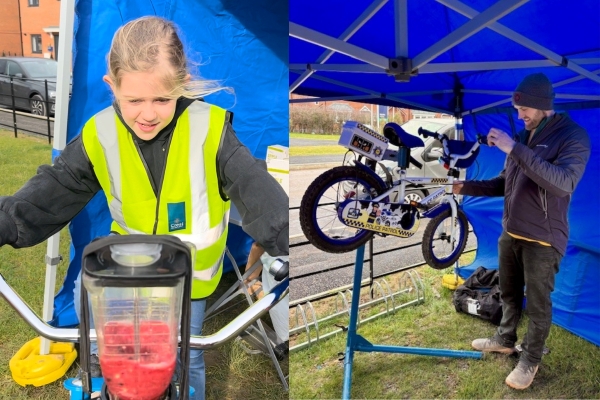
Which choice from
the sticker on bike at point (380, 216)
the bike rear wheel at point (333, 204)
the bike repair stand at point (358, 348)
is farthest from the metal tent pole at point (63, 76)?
the bike repair stand at point (358, 348)

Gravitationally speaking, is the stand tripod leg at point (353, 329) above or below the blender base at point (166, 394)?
below

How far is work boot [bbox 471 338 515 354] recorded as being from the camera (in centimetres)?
190

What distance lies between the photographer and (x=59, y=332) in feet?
1.89

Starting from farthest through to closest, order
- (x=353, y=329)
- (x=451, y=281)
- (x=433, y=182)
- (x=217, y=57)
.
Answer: (x=451, y=281) < (x=353, y=329) < (x=433, y=182) < (x=217, y=57)

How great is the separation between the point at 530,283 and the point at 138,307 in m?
1.47

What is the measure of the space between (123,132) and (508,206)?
47.0 inches

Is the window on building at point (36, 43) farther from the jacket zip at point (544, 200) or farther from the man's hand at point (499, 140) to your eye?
the jacket zip at point (544, 200)

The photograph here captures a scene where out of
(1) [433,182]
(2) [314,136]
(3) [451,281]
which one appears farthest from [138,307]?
(3) [451,281]

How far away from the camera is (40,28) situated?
1.05 m

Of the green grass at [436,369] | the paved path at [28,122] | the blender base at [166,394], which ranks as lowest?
the green grass at [436,369]

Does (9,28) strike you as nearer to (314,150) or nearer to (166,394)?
(314,150)

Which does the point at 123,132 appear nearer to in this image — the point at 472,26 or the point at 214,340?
the point at 214,340

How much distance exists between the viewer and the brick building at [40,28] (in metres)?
1.02

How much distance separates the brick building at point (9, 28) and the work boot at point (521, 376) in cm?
184
